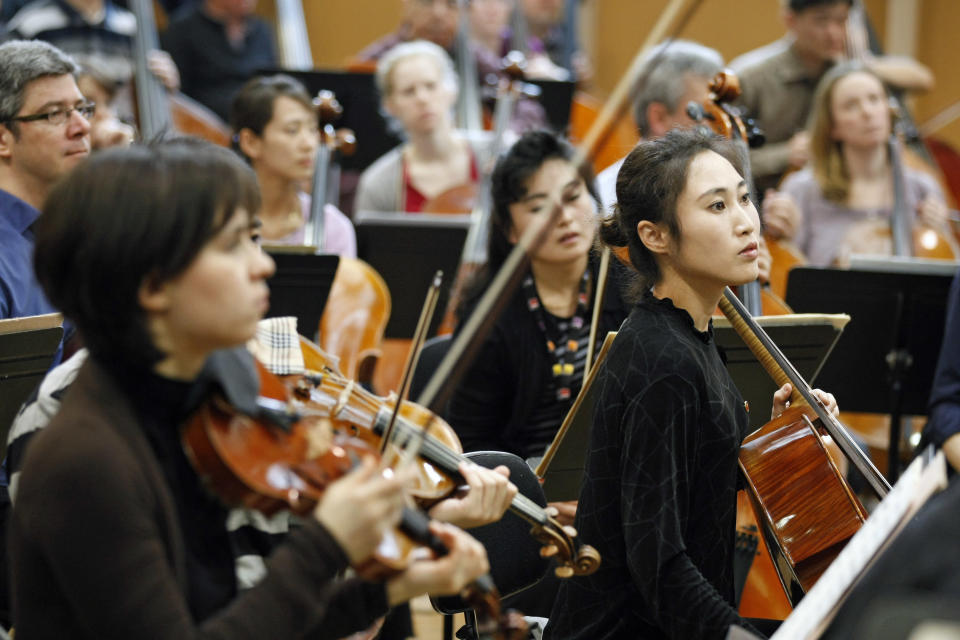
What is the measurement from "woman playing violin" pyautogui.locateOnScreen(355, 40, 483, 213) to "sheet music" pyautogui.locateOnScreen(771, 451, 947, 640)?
290cm

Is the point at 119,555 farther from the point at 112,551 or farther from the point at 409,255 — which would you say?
the point at 409,255

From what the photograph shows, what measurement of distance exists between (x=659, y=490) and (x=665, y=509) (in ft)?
0.08

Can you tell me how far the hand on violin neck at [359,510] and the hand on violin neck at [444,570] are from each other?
6 centimetres

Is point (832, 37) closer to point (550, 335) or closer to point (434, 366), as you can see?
point (550, 335)

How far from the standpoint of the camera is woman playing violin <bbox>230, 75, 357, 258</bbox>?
9.86ft

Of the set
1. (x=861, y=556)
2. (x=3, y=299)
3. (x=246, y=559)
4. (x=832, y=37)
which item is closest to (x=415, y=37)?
(x=832, y=37)

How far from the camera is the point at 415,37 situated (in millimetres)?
4680

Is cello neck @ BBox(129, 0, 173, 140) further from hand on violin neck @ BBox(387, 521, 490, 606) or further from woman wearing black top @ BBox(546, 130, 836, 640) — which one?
hand on violin neck @ BBox(387, 521, 490, 606)

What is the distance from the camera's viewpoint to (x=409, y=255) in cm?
295

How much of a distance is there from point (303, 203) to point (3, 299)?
1244 millimetres

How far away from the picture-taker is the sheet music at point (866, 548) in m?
0.95

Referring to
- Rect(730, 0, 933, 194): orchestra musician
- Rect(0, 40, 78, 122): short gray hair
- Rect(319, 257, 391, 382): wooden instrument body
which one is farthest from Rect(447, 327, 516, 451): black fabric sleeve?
Rect(730, 0, 933, 194): orchestra musician

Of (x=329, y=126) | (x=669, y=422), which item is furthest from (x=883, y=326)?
(x=329, y=126)

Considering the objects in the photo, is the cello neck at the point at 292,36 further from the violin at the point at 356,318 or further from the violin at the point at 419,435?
the violin at the point at 419,435
